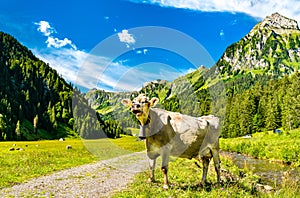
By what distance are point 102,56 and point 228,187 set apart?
12305 millimetres

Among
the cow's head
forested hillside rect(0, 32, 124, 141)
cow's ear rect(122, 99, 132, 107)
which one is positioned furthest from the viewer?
forested hillside rect(0, 32, 124, 141)

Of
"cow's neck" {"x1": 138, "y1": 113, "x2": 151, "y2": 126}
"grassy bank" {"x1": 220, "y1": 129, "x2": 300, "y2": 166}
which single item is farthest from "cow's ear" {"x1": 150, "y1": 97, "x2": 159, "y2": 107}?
"grassy bank" {"x1": 220, "y1": 129, "x2": 300, "y2": 166}

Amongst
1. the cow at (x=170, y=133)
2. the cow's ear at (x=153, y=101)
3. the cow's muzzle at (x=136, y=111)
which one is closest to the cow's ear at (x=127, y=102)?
the cow at (x=170, y=133)

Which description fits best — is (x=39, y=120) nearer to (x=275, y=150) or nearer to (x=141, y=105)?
(x=275, y=150)

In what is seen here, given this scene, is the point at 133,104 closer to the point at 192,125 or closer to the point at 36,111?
the point at 192,125

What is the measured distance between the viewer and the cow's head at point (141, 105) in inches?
439

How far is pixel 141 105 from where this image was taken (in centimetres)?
1123

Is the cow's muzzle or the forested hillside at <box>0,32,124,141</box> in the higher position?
the forested hillside at <box>0,32,124,141</box>

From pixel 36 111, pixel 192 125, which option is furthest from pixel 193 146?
pixel 36 111

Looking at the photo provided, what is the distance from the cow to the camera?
456 inches

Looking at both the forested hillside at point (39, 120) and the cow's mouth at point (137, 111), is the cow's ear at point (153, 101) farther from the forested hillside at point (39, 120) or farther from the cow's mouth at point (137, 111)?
the forested hillside at point (39, 120)

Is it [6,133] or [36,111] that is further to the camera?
[36,111]

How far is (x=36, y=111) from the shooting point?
611 ft

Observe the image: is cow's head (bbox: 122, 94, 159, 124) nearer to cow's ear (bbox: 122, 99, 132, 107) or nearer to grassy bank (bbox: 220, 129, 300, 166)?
cow's ear (bbox: 122, 99, 132, 107)
